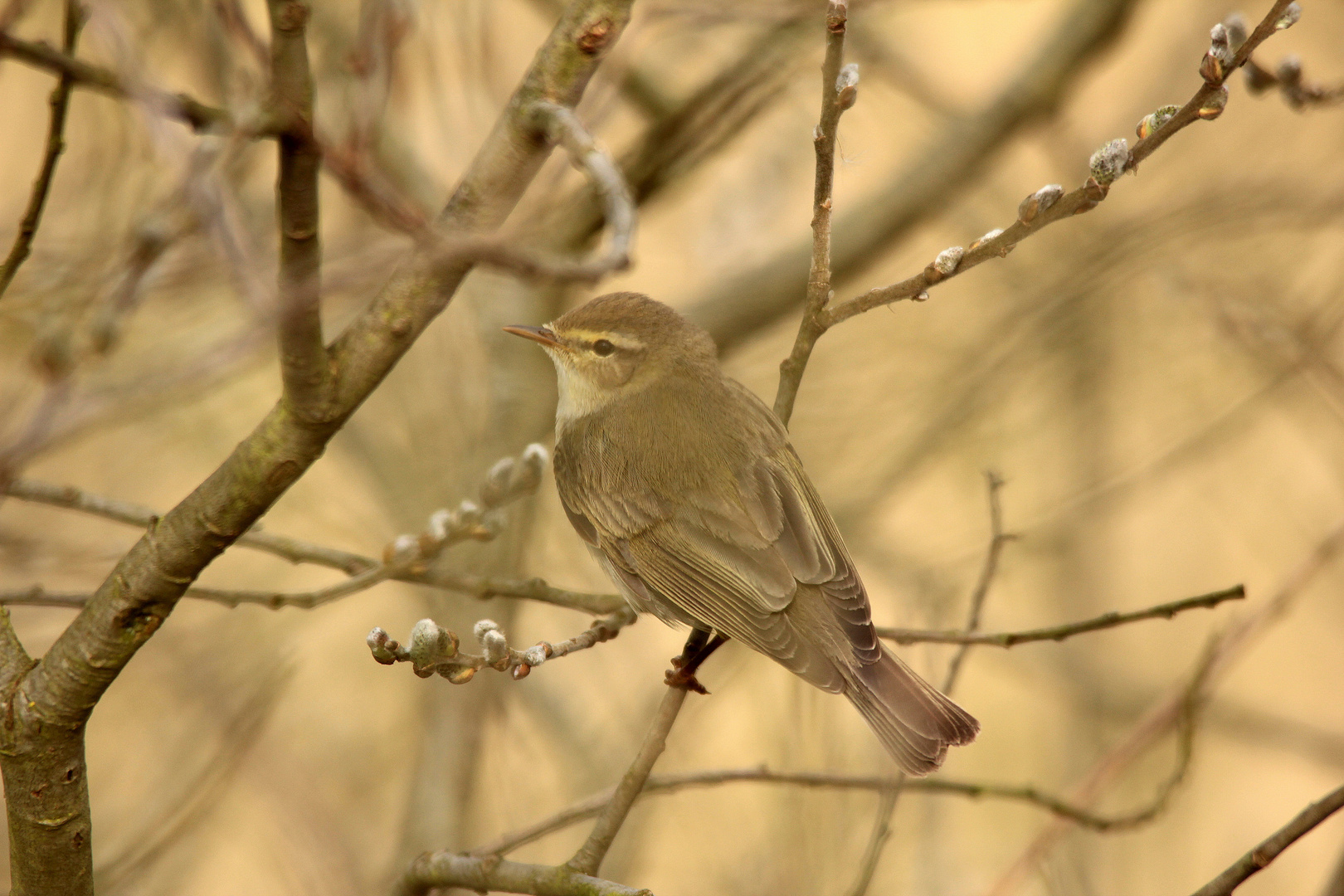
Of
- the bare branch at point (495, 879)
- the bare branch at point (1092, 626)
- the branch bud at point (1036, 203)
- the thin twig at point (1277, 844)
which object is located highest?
the branch bud at point (1036, 203)

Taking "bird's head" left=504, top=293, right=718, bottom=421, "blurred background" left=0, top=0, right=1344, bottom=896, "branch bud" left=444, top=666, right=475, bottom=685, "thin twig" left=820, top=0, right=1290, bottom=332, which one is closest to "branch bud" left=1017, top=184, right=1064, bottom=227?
"thin twig" left=820, top=0, right=1290, bottom=332

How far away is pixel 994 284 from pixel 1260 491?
6.86 ft

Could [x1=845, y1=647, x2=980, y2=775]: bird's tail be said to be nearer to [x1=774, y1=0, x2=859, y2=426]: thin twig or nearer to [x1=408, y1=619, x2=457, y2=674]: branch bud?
[x1=774, y1=0, x2=859, y2=426]: thin twig

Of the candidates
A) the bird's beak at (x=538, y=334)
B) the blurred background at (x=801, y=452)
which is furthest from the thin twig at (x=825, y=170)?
the bird's beak at (x=538, y=334)

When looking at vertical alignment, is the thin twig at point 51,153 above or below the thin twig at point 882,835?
above

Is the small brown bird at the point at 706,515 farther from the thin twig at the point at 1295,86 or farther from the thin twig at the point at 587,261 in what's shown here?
the thin twig at the point at 587,261

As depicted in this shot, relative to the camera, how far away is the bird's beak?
384 cm

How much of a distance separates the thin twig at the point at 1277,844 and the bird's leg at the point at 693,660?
1.21m

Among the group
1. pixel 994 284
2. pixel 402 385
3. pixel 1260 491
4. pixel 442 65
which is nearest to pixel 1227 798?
pixel 1260 491

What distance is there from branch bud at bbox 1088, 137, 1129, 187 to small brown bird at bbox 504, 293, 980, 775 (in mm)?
1626

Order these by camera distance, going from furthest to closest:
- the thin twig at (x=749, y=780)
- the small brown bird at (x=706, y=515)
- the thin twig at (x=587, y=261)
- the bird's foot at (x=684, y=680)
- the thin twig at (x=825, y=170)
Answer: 1. the small brown bird at (x=706, y=515)
2. the bird's foot at (x=684, y=680)
3. the thin twig at (x=749, y=780)
4. the thin twig at (x=825, y=170)
5. the thin twig at (x=587, y=261)

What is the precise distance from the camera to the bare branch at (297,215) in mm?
1587

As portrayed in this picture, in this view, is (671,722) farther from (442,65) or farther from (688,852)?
(442,65)

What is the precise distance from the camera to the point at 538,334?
394 centimetres
